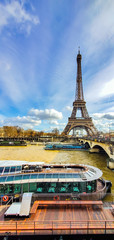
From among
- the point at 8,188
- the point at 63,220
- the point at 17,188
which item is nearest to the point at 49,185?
the point at 17,188

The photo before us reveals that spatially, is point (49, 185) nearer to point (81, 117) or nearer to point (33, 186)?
point (33, 186)

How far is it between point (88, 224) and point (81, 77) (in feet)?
330

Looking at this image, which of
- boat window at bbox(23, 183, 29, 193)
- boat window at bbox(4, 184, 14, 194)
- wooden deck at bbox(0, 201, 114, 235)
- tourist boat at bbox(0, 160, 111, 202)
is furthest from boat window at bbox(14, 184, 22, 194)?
wooden deck at bbox(0, 201, 114, 235)

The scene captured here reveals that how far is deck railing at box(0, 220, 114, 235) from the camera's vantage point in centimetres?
679

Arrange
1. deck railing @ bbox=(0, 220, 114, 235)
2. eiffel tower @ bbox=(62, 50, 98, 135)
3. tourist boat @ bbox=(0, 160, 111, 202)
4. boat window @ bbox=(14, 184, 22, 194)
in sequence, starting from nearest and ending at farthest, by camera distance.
→ 1. deck railing @ bbox=(0, 220, 114, 235)
2. tourist boat @ bbox=(0, 160, 111, 202)
3. boat window @ bbox=(14, 184, 22, 194)
4. eiffel tower @ bbox=(62, 50, 98, 135)

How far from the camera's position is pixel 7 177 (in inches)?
479

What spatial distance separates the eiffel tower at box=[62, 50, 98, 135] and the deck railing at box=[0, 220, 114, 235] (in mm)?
78546

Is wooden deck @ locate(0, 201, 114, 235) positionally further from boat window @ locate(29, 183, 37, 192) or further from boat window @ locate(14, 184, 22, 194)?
boat window @ locate(14, 184, 22, 194)

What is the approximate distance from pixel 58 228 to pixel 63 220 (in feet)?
2.65

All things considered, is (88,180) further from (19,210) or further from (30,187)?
(19,210)

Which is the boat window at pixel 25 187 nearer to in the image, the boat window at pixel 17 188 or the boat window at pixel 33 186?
the boat window at pixel 33 186

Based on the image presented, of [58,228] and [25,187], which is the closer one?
[58,228]

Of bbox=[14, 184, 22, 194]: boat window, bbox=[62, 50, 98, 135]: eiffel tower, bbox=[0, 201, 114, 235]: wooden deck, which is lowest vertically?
bbox=[0, 201, 114, 235]: wooden deck

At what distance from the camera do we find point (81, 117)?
9162 cm
